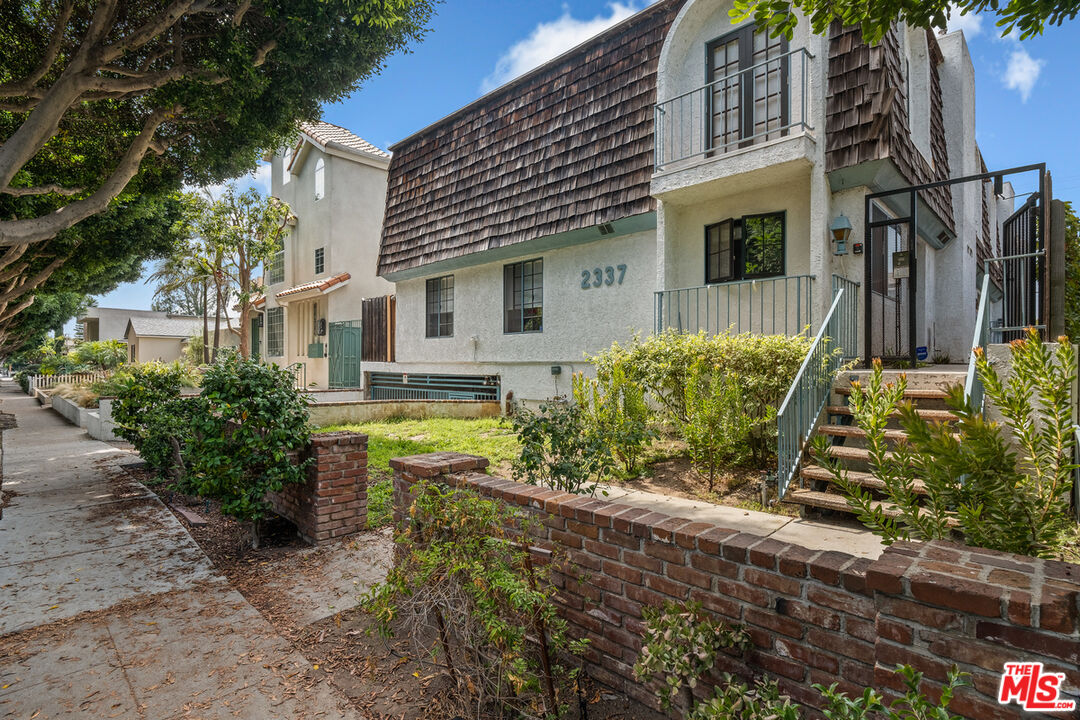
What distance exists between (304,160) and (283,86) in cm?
1574

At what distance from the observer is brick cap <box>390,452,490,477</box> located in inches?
143

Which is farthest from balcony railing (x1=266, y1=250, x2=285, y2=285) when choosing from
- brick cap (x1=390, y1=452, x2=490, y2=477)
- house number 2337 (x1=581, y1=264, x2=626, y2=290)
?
brick cap (x1=390, y1=452, x2=490, y2=477)

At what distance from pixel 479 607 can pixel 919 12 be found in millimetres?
4887

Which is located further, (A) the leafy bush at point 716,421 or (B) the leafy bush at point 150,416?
(B) the leafy bush at point 150,416

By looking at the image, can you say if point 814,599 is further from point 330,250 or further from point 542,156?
point 330,250

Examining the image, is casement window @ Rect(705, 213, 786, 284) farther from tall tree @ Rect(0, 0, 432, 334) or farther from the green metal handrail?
tall tree @ Rect(0, 0, 432, 334)

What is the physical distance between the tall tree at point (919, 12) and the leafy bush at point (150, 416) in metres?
6.87

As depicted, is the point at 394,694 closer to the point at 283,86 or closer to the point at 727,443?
the point at 727,443

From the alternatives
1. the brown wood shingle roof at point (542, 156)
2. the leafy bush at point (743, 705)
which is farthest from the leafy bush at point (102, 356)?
the leafy bush at point (743, 705)

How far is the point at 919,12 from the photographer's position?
3.73 m

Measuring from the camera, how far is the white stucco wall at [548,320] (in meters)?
9.73

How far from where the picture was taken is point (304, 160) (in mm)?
20234

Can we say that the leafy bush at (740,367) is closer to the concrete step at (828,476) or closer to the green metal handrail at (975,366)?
the concrete step at (828,476)

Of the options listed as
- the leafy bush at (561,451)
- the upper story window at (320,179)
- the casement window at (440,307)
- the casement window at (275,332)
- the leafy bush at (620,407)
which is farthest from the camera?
the casement window at (275,332)
